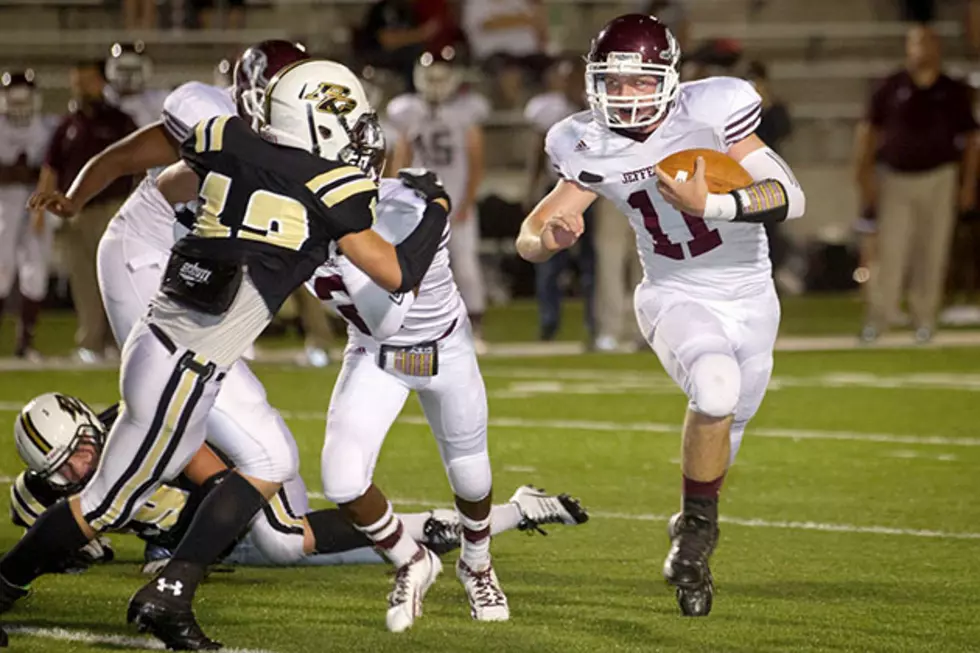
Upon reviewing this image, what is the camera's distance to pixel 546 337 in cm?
1188

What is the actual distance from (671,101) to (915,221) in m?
6.48

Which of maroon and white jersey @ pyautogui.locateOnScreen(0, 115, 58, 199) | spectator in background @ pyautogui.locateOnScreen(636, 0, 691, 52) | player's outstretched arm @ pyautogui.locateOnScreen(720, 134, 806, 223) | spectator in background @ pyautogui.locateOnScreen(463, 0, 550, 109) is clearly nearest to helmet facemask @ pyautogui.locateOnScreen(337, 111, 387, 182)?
player's outstretched arm @ pyautogui.locateOnScreen(720, 134, 806, 223)

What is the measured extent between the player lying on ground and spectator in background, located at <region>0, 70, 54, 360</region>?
5884 millimetres

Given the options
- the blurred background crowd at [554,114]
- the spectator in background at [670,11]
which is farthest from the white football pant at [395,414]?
the spectator in background at [670,11]

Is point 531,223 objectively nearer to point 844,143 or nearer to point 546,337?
point 546,337

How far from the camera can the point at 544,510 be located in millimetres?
5348

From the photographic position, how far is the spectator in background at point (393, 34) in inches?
570

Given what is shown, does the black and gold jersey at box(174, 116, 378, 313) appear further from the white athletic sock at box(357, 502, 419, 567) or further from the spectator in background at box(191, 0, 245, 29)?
the spectator in background at box(191, 0, 245, 29)

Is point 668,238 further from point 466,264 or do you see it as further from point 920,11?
point 920,11

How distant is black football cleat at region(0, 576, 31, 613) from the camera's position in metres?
4.45

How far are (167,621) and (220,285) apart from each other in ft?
2.44

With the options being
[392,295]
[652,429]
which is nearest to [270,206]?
[392,295]

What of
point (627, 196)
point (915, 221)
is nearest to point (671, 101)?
point (627, 196)

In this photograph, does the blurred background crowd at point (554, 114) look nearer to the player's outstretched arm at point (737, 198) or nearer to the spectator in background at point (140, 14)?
the spectator in background at point (140, 14)
